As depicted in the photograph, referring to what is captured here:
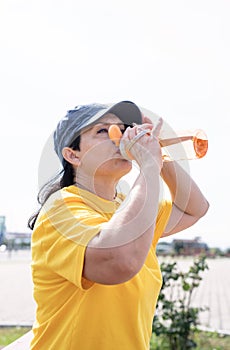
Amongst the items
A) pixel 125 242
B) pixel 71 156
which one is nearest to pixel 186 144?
pixel 71 156

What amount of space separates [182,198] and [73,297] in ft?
1.69

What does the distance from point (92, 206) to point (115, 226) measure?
0.66 feet


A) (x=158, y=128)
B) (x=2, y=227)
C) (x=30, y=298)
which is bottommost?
(x=30, y=298)

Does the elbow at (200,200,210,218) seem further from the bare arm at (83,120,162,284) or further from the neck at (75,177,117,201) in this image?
the bare arm at (83,120,162,284)

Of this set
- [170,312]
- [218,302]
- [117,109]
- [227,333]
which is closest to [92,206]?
[117,109]

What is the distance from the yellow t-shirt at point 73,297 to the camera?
1.08 metres

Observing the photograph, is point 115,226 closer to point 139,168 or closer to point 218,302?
point 139,168

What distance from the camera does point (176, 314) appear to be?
3.46 metres

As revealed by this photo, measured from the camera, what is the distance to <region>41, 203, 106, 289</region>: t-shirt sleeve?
1040 mm

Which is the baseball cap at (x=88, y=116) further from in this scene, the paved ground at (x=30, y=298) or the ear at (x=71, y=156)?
the paved ground at (x=30, y=298)

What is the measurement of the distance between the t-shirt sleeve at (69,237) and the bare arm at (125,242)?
19 mm

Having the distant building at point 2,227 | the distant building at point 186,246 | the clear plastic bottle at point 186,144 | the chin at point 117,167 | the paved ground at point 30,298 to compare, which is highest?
the clear plastic bottle at point 186,144

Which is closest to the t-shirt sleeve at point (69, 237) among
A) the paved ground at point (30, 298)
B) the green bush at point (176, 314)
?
the paved ground at point (30, 298)

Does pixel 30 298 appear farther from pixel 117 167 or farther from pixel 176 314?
pixel 117 167
